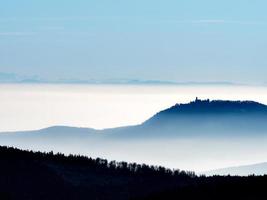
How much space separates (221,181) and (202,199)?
16.4 m

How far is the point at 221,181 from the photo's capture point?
175 m

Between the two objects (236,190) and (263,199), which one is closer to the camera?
(263,199)

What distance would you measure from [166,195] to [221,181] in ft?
29.6

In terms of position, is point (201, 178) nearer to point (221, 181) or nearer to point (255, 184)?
point (221, 181)

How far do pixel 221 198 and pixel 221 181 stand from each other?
19.8 metres

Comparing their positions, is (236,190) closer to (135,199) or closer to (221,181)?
(221,181)

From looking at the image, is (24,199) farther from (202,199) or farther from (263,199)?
(263,199)

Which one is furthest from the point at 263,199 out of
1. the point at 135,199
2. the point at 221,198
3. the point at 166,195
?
the point at 135,199

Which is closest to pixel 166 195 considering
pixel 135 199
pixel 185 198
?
pixel 185 198

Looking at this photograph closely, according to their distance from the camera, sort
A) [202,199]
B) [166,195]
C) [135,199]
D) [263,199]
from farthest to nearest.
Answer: [135,199] < [166,195] < [202,199] < [263,199]

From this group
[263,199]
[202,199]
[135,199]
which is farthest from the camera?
[135,199]

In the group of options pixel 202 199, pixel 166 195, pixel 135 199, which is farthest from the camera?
pixel 135 199

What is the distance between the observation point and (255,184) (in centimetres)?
16088

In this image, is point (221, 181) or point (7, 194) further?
point (7, 194)
